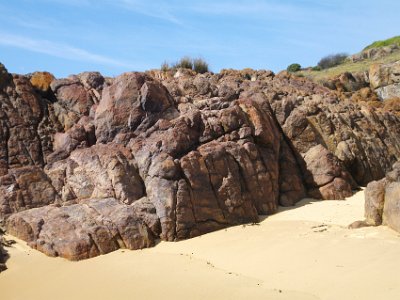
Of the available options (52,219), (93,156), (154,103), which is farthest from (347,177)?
(52,219)

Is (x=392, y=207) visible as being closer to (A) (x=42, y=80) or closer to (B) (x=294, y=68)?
(A) (x=42, y=80)

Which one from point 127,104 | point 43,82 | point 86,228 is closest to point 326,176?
point 127,104

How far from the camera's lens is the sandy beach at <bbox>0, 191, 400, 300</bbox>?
839 cm

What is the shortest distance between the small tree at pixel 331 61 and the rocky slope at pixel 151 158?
4057cm

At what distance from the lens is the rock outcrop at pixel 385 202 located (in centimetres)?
1095

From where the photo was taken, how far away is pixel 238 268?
9.80 metres

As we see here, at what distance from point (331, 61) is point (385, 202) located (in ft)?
160

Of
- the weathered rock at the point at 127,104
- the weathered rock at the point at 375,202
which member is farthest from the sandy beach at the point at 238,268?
the weathered rock at the point at 127,104

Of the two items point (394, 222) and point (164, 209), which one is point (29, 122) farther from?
point (394, 222)

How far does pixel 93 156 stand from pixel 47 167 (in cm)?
142

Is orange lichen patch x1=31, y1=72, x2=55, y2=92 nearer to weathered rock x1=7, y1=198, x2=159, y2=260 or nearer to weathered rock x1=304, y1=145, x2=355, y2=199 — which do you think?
weathered rock x1=7, y1=198, x2=159, y2=260

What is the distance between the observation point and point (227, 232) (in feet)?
40.1

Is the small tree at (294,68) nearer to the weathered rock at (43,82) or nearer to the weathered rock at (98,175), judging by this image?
the weathered rock at (43,82)

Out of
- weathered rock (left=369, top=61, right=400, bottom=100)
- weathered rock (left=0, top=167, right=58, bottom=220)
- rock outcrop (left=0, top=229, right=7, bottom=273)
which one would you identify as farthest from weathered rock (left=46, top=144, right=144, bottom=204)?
weathered rock (left=369, top=61, right=400, bottom=100)
